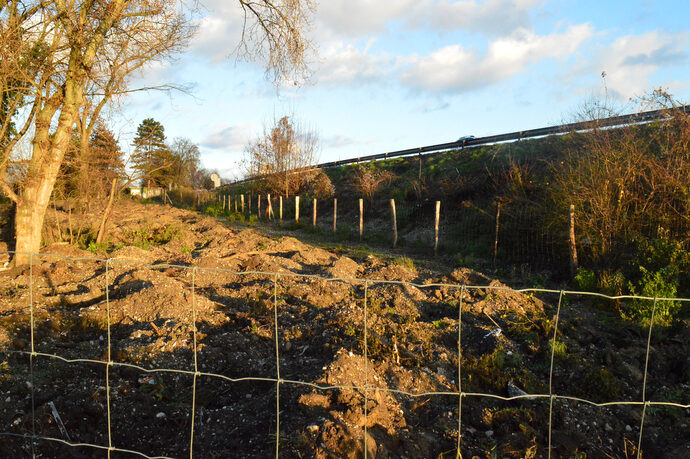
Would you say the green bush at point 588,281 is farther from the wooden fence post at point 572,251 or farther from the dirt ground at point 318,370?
the wooden fence post at point 572,251

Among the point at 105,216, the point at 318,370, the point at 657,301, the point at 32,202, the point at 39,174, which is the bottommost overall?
the point at 318,370

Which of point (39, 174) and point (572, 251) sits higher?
point (39, 174)

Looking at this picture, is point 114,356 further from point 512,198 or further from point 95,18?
point 512,198

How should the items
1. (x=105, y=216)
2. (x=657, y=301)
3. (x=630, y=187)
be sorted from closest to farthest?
1. (x=657, y=301)
2. (x=630, y=187)
3. (x=105, y=216)

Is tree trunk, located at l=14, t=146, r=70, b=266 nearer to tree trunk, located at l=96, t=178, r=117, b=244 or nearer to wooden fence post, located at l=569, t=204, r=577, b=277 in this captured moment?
tree trunk, located at l=96, t=178, r=117, b=244

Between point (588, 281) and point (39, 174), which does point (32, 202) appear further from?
point (588, 281)

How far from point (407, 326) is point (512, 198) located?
7.97m

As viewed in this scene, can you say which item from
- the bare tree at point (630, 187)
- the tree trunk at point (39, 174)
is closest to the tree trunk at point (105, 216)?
the tree trunk at point (39, 174)

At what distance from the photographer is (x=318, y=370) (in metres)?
4.18

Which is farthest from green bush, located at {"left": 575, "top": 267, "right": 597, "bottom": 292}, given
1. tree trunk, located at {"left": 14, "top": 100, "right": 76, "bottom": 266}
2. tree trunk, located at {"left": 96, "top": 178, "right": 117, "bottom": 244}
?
tree trunk, located at {"left": 96, "top": 178, "right": 117, "bottom": 244}

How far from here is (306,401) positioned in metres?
3.62

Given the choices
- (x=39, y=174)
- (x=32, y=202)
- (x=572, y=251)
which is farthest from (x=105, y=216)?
(x=572, y=251)

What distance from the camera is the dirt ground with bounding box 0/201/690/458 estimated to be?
344 cm

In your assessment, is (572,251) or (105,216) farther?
(105,216)
